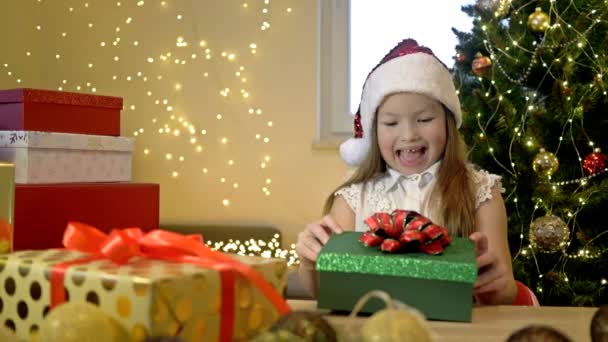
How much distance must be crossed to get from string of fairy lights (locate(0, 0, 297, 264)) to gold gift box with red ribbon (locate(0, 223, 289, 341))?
2211 mm

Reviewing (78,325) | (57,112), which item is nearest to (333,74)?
(57,112)

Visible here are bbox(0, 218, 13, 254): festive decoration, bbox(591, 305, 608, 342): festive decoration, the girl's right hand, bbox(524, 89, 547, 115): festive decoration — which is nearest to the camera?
bbox(591, 305, 608, 342): festive decoration

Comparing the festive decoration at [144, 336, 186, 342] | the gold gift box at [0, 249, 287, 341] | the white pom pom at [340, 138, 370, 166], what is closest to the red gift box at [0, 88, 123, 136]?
the white pom pom at [340, 138, 370, 166]

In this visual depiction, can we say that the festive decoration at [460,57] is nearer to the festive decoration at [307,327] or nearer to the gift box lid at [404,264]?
the gift box lid at [404,264]

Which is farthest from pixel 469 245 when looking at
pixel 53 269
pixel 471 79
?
pixel 471 79

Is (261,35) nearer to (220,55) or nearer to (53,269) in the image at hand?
(220,55)

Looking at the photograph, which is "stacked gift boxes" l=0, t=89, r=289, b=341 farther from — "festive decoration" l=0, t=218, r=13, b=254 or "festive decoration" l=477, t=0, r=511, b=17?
"festive decoration" l=477, t=0, r=511, b=17

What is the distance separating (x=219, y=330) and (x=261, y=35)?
2.37 meters

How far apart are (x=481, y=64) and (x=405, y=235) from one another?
159cm

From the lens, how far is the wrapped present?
735mm

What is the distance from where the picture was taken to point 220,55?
2.89 m

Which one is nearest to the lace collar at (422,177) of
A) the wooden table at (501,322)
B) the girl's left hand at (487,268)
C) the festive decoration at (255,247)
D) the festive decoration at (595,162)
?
the girl's left hand at (487,268)

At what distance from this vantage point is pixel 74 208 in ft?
5.45

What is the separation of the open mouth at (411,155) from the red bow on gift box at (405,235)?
23.1 inches
